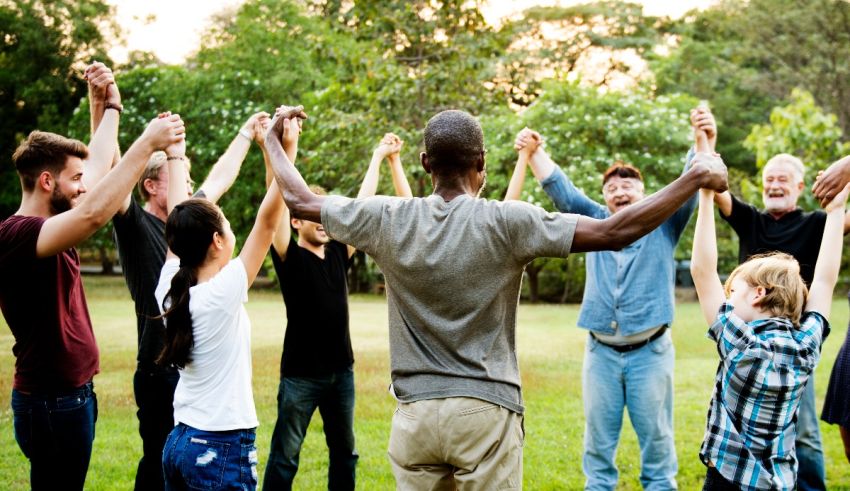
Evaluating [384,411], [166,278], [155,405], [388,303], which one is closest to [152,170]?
[166,278]

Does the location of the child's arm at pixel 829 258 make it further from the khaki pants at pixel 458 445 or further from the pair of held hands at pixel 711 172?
the khaki pants at pixel 458 445

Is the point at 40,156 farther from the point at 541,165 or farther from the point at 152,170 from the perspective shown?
the point at 541,165

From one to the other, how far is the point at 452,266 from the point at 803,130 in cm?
1621

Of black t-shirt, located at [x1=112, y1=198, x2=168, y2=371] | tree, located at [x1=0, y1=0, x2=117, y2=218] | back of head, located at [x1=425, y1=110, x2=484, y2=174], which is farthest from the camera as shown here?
tree, located at [x1=0, y1=0, x2=117, y2=218]

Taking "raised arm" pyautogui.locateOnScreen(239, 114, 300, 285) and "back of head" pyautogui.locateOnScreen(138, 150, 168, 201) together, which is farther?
"back of head" pyautogui.locateOnScreen(138, 150, 168, 201)

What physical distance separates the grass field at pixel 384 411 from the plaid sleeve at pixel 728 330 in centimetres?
303

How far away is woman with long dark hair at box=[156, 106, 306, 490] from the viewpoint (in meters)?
3.22

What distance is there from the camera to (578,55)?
33562 millimetres

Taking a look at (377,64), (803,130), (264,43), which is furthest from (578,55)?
(377,64)

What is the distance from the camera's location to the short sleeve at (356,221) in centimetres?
296

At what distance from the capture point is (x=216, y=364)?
3326 millimetres

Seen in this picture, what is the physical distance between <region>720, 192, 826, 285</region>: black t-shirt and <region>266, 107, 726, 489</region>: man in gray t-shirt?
9.52 ft

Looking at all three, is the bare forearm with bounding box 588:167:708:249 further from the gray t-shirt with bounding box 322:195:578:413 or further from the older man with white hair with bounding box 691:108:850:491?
the older man with white hair with bounding box 691:108:850:491

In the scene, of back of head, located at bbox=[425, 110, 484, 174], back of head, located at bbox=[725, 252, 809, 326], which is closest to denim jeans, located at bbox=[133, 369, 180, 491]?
back of head, located at bbox=[425, 110, 484, 174]
